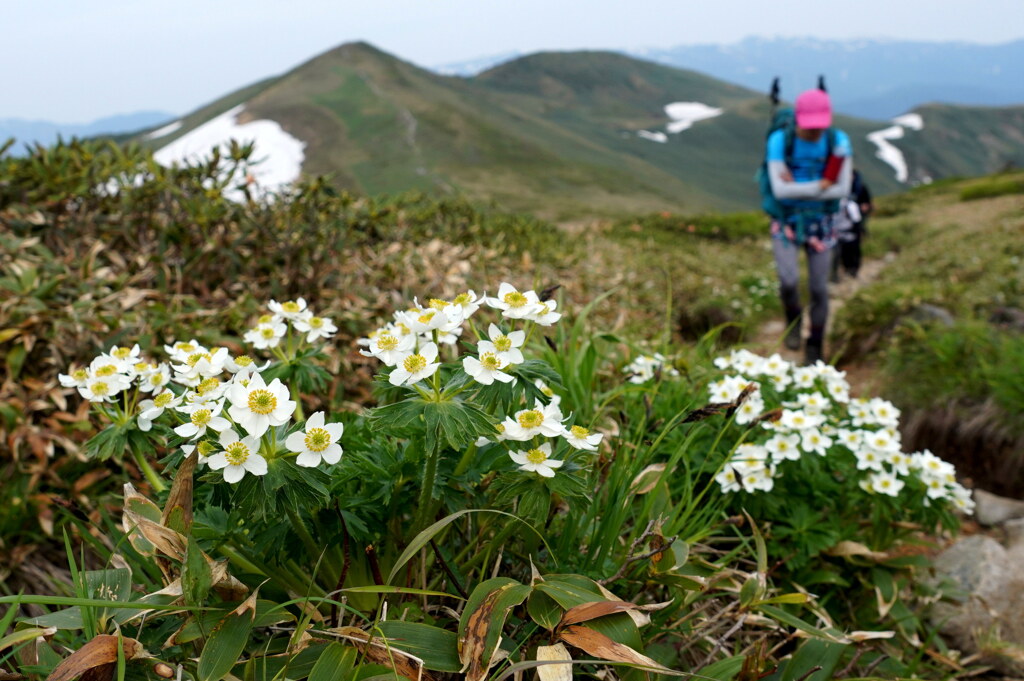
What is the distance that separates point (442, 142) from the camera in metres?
46.8

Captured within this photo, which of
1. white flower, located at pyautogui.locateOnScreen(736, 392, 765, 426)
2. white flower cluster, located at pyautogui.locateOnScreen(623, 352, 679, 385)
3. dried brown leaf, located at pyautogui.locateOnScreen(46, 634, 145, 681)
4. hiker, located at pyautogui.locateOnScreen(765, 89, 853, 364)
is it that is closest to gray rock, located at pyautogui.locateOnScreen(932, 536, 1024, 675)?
white flower, located at pyautogui.locateOnScreen(736, 392, 765, 426)

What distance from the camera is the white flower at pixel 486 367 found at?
1.18 m

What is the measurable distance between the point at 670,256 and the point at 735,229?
7.89 metres

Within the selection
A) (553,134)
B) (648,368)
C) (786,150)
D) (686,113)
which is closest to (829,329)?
(786,150)

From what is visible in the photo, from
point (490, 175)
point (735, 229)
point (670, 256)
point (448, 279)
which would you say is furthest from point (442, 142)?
point (448, 279)

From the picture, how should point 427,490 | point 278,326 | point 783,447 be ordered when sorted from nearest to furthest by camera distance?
point 427,490
point 278,326
point 783,447

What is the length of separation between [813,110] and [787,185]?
53 cm

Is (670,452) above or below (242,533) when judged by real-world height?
below

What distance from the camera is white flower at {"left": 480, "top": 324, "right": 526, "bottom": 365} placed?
3.97 feet

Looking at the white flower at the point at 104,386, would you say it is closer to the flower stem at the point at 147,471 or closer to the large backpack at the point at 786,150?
the flower stem at the point at 147,471

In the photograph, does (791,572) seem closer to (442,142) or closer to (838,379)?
(838,379)

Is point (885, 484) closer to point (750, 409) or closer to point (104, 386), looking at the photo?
point (750, 409)

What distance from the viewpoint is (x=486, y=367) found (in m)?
1.20

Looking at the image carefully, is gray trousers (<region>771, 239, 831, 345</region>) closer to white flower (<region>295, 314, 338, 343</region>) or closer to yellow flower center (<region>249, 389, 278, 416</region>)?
white flower (<region>295, 314, 338, 343</region>)
